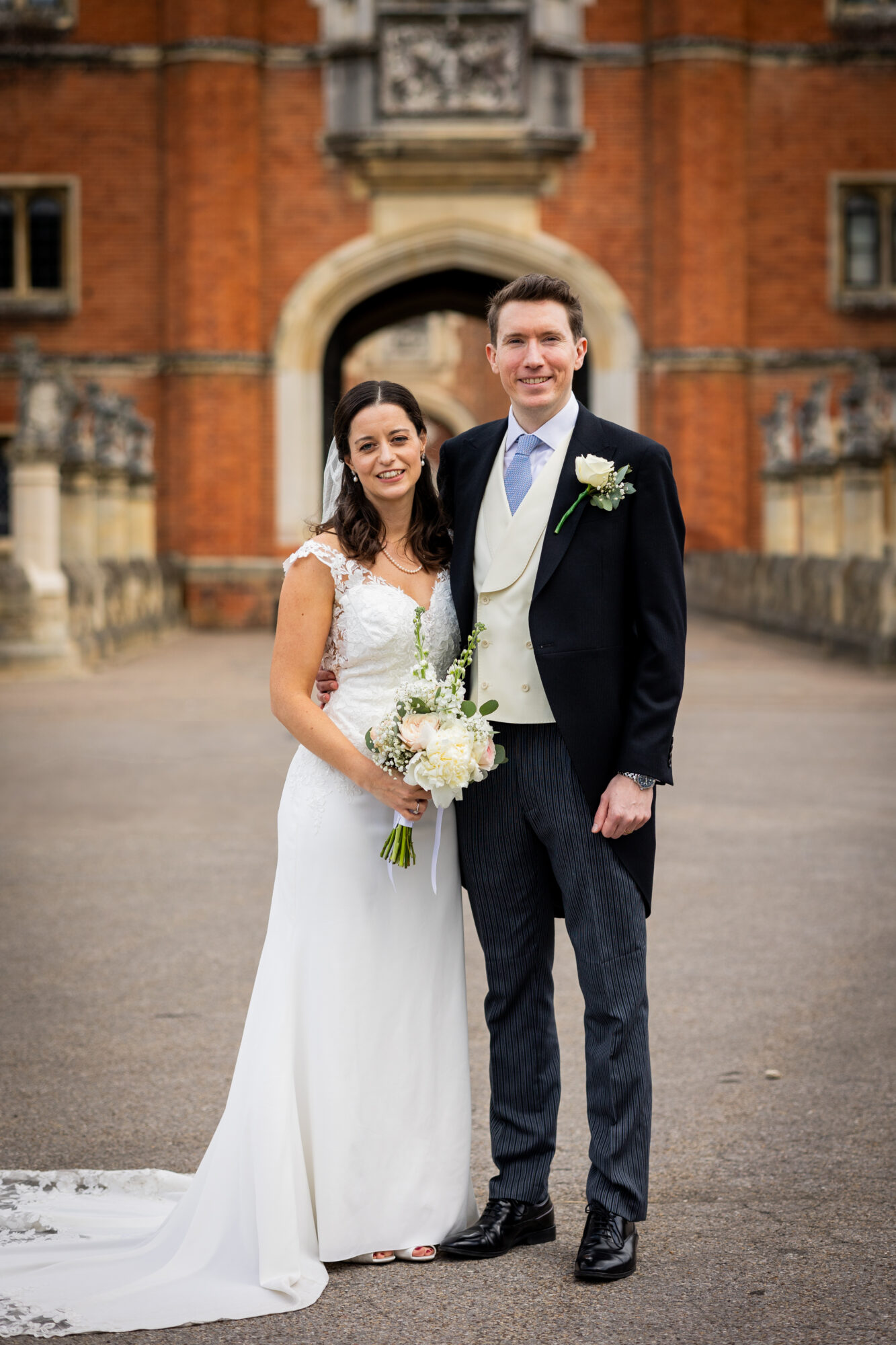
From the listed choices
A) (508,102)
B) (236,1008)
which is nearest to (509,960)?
(236,1008)

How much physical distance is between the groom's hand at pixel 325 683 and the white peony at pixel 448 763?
1.28 ft

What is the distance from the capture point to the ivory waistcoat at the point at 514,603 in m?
3.13

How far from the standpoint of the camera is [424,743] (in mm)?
2912

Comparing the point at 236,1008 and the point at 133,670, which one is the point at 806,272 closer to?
the point at 133,670

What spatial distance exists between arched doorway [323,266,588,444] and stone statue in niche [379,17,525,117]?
2.17 m

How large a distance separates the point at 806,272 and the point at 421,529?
811 inches

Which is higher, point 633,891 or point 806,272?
point 806,272

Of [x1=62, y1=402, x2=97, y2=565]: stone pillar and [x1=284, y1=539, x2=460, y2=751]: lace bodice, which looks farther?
[x1=62, y1=402, x2=97, y2=565]: stone pillar

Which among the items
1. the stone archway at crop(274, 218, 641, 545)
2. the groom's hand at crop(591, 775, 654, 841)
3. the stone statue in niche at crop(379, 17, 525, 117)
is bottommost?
the groom's hand at crop(591, 775, 654, 841)

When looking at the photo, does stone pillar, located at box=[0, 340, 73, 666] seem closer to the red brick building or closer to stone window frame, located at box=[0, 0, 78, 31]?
the red brick building

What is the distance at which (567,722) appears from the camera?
10.1 feet

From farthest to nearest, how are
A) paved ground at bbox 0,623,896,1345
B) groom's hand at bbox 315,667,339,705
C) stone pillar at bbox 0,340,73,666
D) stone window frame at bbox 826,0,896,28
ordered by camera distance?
stone window frame at bbox 826,0,896,28 → stone pillar at bbox 0,340,73,666 → groom's hand at bbox 315,667,339,705 → paved ground at bbox 0,623,896,1345

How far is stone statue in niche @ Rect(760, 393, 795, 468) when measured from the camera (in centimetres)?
2058

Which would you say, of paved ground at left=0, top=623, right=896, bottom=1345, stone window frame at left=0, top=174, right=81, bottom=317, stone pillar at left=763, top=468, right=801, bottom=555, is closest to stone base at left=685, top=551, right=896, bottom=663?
stone pillar at left=763, top=468, right=801, bottom=555
